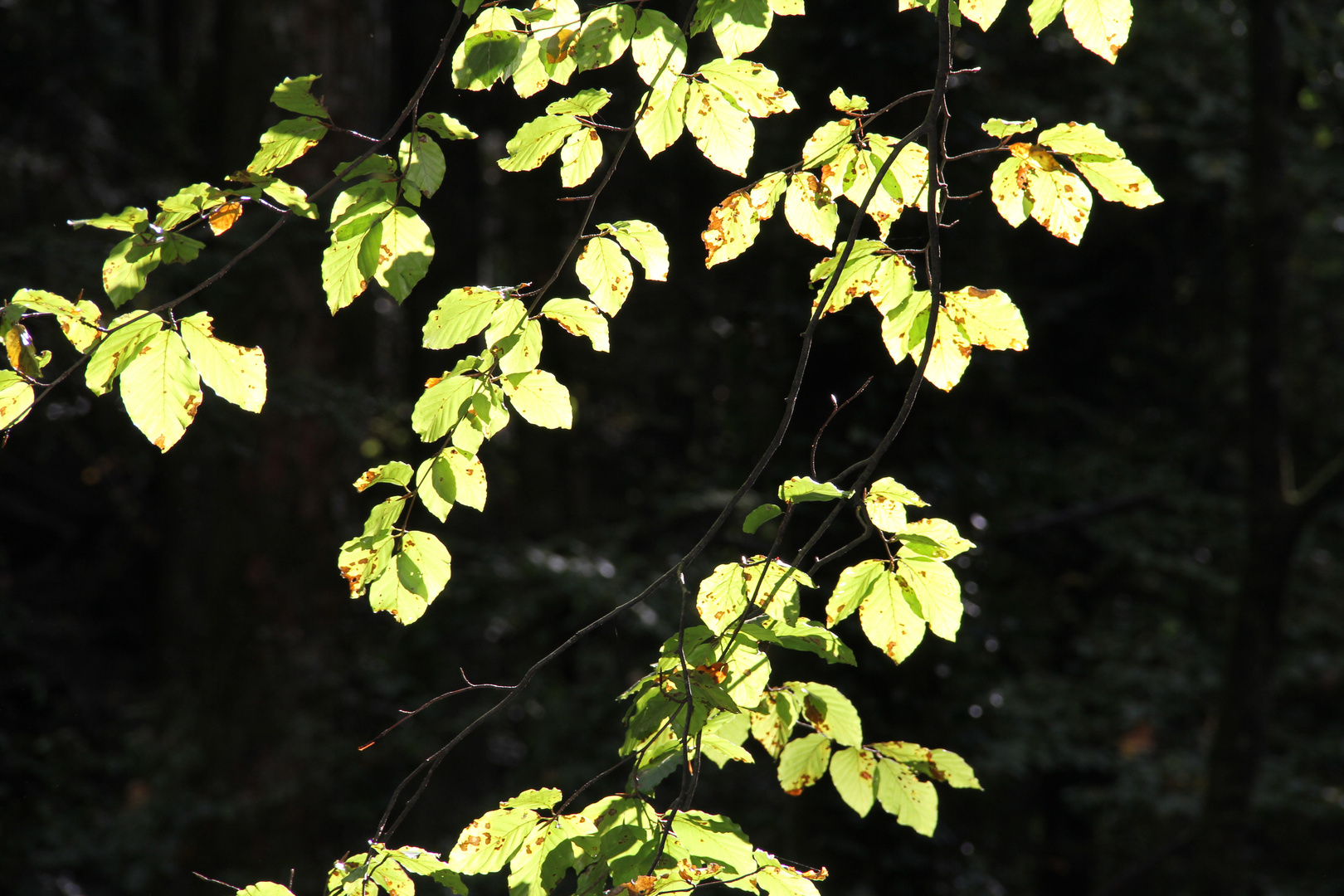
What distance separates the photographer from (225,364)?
3.48 feet

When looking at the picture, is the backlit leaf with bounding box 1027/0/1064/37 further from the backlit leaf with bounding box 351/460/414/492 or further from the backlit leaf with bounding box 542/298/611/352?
the backlit leaf with bounding box 351/460/414/492

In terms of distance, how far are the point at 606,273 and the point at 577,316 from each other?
0.08 meters

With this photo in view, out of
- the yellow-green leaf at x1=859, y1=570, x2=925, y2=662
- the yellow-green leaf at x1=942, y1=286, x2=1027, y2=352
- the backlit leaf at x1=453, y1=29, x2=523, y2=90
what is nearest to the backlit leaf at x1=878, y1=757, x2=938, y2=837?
the yellow-green leaf at x1=859, y1=570, x2=925, y2=662

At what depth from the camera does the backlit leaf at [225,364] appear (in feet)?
3.40

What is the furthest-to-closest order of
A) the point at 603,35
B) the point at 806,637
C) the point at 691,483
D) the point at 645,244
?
the point at 691,483 → the point at 645,244 → the point at 806,637 → the point at 603,35

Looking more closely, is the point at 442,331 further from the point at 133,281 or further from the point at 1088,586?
the point at 1088,586

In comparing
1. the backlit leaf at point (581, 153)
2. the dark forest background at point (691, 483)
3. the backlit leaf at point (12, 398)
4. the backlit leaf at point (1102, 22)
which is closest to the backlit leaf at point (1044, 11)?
the backlit leaf at point (1102, 22)

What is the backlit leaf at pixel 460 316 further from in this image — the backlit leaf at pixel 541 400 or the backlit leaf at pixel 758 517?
the backlit leaf at pixel 758 517

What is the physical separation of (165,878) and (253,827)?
0.36m

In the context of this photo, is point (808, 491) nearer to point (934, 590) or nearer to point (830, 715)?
point (934, 590)

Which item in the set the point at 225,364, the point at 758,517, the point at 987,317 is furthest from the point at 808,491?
the point at 225,364

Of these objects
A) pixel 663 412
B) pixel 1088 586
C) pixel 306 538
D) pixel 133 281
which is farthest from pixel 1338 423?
pixel 133 281

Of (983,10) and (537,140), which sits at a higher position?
(983,10)

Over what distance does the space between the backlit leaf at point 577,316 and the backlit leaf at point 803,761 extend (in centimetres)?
57
